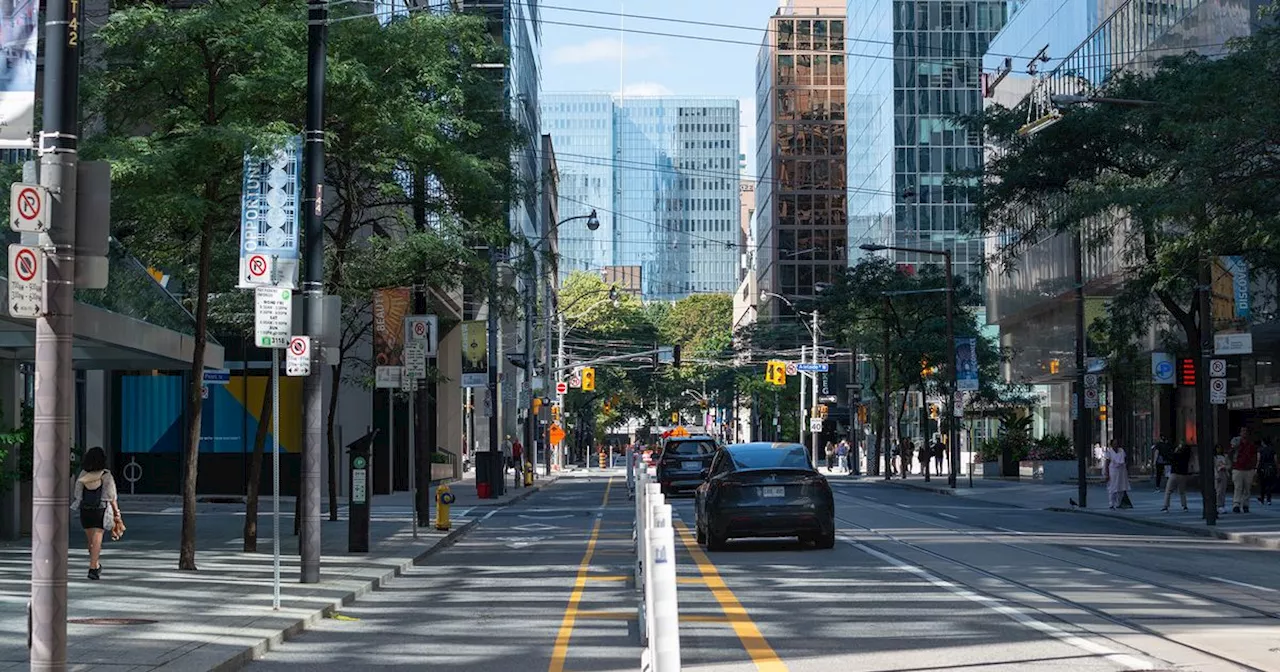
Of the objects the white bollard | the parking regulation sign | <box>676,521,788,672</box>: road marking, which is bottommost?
<box>676,521,788,672</box>: road marking

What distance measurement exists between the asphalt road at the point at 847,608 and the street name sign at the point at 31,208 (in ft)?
14.5

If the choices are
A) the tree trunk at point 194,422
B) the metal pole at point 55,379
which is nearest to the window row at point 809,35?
the tree trunk at point 194,422

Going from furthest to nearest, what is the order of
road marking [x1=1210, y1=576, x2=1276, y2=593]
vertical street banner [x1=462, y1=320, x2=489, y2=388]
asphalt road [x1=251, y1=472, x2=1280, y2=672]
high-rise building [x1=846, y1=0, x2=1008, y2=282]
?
high-rise building [x1=846, y1=0, x2=1008, y2=282] < vertical street banner [x1=462, y1=320, x2=489, y2=388] < road marking [x1=1210, y1=576, x2=1276, y2=593] < asphalt road [x1=251, y1=472, x2=1280, y2=672]

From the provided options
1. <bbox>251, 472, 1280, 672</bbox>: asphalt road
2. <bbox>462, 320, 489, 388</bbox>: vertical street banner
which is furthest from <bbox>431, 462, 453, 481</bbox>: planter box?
<bbox>251, 472, 1280, 672</bbox>: asphalt road

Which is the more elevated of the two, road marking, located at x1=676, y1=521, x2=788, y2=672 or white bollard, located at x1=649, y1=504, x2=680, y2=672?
white bollard, located at x1=649, y1=504, x2=680, y2=672

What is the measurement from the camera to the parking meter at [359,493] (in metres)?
23.2

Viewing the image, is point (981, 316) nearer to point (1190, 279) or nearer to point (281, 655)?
point (1190, 279)

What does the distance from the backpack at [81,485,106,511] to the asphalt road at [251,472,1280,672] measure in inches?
138

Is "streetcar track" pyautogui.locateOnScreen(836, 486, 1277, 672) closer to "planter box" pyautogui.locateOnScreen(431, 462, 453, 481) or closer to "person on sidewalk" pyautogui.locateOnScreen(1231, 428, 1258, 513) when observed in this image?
"person on sidewalk" pyautogui.locateOnScreen(1231, 428, 1258, 513)

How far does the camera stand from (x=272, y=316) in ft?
56.4

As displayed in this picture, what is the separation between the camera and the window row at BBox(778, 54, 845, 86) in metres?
148

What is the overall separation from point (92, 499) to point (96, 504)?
94 mm

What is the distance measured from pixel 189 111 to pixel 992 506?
27.8 meters

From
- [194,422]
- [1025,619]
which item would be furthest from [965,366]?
[1025,619]
